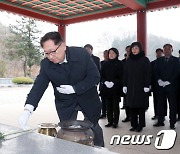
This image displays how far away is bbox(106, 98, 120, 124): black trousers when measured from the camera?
3.91 m

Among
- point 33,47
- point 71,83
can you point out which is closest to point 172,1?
point 71,83

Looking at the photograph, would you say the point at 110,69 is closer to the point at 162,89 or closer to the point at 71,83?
the point at 162,89

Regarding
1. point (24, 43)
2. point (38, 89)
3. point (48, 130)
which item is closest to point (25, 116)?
point (38, 89)

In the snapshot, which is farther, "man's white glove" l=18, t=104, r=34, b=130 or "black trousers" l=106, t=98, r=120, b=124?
"black trousers" l=106, t=98, r=120, b=124

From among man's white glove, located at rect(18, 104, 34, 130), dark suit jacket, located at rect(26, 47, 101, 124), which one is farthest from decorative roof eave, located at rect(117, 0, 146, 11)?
man's white glove, located at rect(18, 104, 34, 130)

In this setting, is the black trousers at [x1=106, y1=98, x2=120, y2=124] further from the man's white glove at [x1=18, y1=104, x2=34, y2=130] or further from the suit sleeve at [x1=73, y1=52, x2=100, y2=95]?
the man's white glove at [x1=18, y1=104, x2=34, y2=130]

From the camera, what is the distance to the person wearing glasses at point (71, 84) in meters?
1.85

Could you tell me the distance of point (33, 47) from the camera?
1856 cm

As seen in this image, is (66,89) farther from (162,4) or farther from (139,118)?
(162,4)

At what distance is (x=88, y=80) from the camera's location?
1.89m

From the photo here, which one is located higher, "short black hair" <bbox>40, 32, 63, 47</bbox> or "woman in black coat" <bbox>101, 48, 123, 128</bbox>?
"short black hair" <bbox>40, 32, 63, 47</bbox>

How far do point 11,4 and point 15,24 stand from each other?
44.8 ft

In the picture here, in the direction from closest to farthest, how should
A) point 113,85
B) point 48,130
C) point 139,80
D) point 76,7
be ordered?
point 48,130, point 139,80, point 113,85, point 76,7

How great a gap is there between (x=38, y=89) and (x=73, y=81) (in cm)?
30
